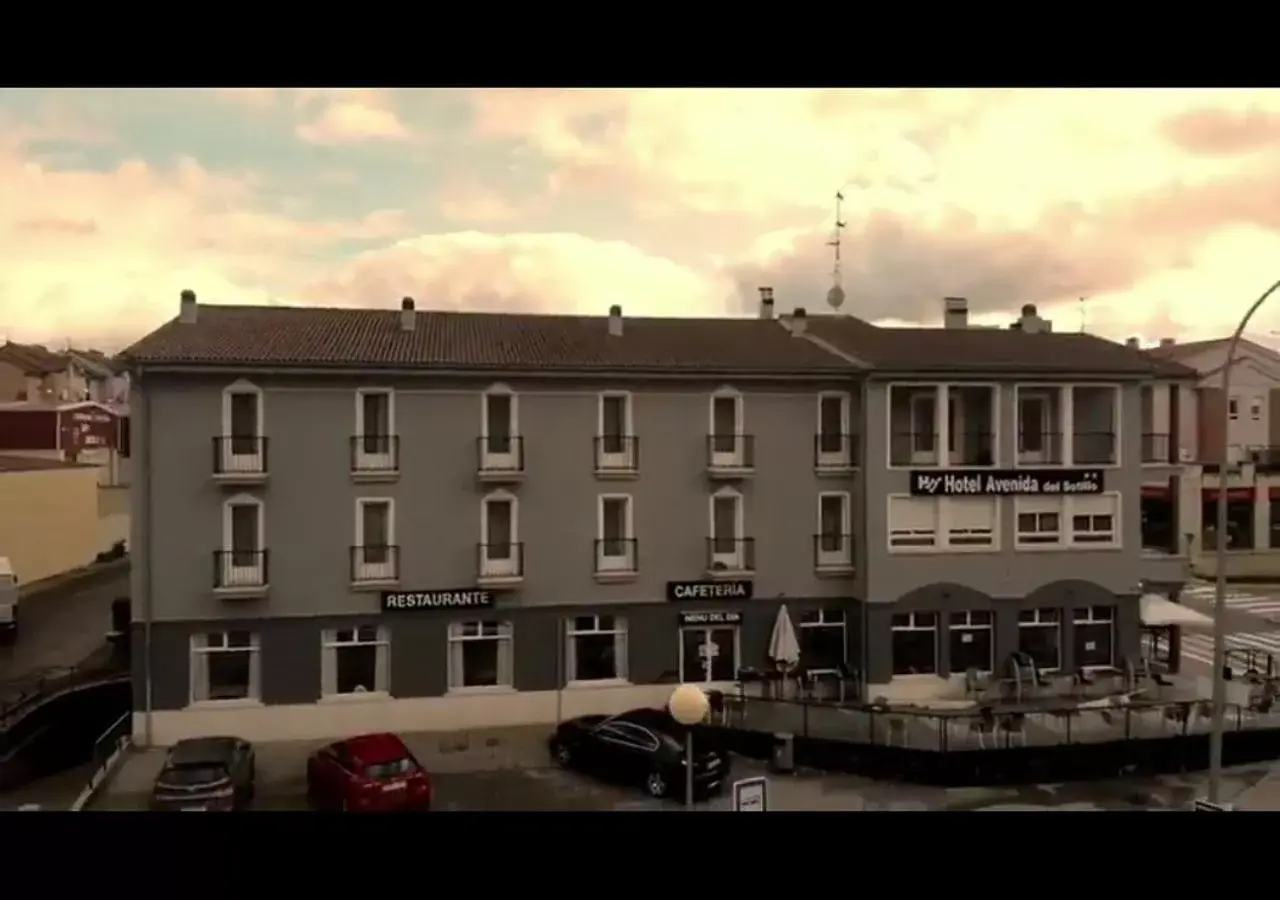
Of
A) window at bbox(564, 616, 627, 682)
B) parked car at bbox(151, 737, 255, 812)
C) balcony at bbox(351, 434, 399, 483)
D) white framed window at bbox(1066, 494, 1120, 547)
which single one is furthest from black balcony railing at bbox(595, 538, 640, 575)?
white framed window at bbox(1066, 494, 1120, 547)

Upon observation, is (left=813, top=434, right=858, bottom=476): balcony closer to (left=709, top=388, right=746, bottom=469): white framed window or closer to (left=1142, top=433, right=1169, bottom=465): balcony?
(left=709, top=388, right=746, bottom=469): white framed window

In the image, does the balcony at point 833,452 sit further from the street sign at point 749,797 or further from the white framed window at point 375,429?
the white framed window at point 375,429

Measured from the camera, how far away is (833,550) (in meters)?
3.99

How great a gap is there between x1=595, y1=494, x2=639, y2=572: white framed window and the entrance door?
0.43 m

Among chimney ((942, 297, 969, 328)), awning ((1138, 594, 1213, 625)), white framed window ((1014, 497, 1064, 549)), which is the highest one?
chimney ((942, 297, 969, 328))

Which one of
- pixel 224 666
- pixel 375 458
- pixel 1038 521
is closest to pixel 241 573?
pixel 224 666

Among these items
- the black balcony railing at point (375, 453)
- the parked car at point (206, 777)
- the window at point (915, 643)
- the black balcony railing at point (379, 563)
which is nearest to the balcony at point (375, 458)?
the black balcony railing at point (375, 453)

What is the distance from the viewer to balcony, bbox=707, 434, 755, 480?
391cm

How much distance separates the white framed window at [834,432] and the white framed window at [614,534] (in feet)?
2.92

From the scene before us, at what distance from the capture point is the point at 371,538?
3.79m

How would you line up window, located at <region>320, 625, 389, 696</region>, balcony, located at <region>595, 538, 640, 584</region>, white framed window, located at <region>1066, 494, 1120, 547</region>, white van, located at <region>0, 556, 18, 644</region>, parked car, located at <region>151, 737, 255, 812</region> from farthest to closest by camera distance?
white framed window, located at <region>1066, 494, 1120, 547</region>
balcony, located at <region>595, 538, 640, 584</region>
window, located at <region>320, 625, 389, 696</region>
white van, located at <region>0, 556, 18, 644</region>
parked car, located at <region>151, 737, 255, 812</region>

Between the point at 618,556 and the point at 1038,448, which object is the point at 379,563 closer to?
the point at 618,556
